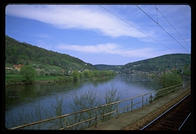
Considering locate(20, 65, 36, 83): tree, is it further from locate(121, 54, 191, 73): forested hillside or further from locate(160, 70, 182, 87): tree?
locate(160, 70, 182, 87): tree

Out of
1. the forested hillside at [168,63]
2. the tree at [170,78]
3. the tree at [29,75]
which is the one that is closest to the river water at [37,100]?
the tree at [29,75]

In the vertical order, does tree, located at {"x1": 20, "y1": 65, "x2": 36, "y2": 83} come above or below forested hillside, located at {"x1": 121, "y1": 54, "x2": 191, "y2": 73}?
below

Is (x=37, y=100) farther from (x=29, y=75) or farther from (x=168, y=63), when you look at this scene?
(x=168, y=63)

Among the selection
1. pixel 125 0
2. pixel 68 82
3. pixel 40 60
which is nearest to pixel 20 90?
pixel 40 60

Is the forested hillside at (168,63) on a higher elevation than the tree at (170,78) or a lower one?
higher

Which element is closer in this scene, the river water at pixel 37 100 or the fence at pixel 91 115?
the fence at pixel 91 115

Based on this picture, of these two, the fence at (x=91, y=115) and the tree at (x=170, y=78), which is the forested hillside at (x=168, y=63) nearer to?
the tree at (x=170, y=78)

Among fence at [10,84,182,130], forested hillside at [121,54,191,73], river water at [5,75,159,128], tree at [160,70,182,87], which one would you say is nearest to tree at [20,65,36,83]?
river water at [5,75,159,128]

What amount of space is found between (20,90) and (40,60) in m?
4.08

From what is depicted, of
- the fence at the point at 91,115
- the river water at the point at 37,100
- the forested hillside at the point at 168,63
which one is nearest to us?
the fence at the point at 91,115

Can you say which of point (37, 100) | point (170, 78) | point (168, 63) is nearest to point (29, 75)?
point (37, 100)

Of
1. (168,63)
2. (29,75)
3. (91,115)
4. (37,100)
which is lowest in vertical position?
(37,100)
